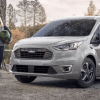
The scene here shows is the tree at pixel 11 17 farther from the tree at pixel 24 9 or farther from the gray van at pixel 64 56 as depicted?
the gray van at pixel 64 56

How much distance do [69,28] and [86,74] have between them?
1365 mm

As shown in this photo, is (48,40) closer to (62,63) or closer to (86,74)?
(62,63)

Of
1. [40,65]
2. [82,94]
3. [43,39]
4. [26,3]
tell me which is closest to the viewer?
[82,94]

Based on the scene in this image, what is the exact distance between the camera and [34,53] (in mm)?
6977

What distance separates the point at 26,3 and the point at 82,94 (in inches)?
2669

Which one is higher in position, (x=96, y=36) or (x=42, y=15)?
(x=96, y=36)

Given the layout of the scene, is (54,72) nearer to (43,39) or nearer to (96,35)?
(43,39)

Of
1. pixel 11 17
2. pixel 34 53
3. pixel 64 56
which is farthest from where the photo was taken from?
pixel 11 17

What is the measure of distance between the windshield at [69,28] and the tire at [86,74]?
76 cm

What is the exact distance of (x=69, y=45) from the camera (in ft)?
22.6

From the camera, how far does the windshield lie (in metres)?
7.64

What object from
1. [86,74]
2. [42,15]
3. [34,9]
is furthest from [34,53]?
[42,15]

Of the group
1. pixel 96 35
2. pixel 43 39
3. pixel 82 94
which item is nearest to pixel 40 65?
pixel 43 39

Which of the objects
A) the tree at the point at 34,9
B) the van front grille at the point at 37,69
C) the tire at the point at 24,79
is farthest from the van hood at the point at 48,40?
the tree at the point at 34,9
